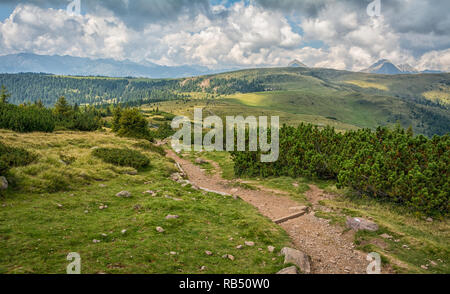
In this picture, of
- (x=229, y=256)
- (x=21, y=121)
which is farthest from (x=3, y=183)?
(x=21, y=121)

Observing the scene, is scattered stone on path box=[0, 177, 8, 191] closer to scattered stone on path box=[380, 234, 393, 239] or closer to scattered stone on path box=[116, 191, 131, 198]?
scattered stone on path box=[116, 191, 131, 198]

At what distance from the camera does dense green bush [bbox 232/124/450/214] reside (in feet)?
51.6

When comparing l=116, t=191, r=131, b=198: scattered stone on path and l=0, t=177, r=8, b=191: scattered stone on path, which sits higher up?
l=0, t=177, r=8, b=191: scattered stone on path

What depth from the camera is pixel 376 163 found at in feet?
59.2

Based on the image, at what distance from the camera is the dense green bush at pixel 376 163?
51.6 feet

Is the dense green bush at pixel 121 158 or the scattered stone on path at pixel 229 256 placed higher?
the dense green bush at pixel 121 158

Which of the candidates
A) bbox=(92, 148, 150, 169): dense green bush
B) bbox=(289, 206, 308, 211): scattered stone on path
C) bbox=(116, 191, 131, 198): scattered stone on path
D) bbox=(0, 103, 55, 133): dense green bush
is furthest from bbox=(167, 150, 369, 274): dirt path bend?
bbox=(0, 103, 55, 133): dense green bush

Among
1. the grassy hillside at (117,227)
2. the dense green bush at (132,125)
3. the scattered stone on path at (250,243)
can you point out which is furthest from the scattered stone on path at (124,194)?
the dense green bush at (132,125)

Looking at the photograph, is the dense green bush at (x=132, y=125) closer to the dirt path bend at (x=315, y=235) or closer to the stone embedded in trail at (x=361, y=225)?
the dirt path bend at (x=315, y=235)

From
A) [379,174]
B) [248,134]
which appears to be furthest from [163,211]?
[248,134]

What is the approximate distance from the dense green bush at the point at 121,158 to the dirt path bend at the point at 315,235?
9360 millimetres

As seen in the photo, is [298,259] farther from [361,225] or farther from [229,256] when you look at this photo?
[361,225]

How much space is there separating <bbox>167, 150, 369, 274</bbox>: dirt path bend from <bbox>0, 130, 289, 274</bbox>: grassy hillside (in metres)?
1.33
